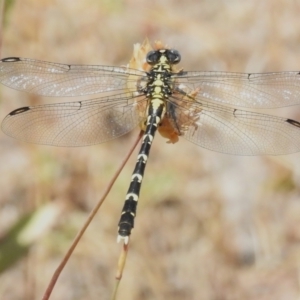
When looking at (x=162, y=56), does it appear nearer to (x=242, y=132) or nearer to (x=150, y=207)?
(x=242, y=132)

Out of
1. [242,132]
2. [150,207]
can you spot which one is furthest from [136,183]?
[150,207]

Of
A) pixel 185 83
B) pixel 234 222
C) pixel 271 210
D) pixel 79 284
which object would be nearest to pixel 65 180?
pixel 79 284

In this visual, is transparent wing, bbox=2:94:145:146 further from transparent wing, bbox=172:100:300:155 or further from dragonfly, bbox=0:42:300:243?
transparent wing, bbox=172:100:300:155

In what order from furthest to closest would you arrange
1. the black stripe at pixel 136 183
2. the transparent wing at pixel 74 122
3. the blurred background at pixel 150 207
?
1. the blurred background at pixel 150 207
2. the transparent wing at pixel 74 122
3. the black stripe at pixel 136 183

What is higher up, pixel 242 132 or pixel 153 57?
pixel 153 57

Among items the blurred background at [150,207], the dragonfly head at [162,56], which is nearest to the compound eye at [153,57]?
the dragonfly head at [162,56]

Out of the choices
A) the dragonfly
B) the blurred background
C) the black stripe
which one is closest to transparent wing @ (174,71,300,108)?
the dragonfly

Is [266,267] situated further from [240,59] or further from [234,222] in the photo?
[240,59]

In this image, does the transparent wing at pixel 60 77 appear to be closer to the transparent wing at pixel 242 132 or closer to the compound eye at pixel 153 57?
the compound eye at pixel 153 57
